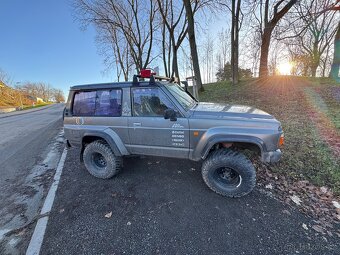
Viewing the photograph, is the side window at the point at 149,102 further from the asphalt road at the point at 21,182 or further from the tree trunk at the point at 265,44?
the tree trunk at the point at 265,44

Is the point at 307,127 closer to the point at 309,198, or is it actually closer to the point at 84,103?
the point at 309,198

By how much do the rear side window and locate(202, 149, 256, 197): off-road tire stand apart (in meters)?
1.98

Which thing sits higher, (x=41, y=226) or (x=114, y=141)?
(x=114, y=141)

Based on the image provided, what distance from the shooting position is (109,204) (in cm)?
289

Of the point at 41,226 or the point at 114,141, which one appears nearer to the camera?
the point at 41,226

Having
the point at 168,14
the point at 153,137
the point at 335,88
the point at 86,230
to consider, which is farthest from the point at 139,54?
the point at 86,230

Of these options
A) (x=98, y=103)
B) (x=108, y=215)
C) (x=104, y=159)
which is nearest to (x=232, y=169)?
(x=108, y=215)

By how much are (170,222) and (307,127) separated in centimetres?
542

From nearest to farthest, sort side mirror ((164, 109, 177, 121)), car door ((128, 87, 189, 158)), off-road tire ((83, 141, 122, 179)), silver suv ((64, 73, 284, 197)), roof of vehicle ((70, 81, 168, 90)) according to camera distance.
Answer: silver suv ((64, 73, 284, 197)), side mirror ((164, 109, 177, 121)), car door ((128, 87, 189, 158)), roof of vehicle ((70, 81, 168, 90)), off-road tire ((83, 141, 122, 179))

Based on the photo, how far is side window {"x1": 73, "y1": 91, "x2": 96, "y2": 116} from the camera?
11.9 feet

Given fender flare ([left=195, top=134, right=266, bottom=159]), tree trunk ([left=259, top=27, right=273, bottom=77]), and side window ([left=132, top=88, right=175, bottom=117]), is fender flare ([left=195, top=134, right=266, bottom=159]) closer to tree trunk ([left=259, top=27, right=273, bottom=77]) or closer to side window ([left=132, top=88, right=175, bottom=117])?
side window ([left=132, top=88, right=175, bottom=117])

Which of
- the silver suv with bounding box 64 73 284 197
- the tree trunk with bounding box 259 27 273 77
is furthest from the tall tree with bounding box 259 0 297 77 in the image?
the silver suv with bounding box 64 73 284 197

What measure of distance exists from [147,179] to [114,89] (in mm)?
1935

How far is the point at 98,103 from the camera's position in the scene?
3572mm
